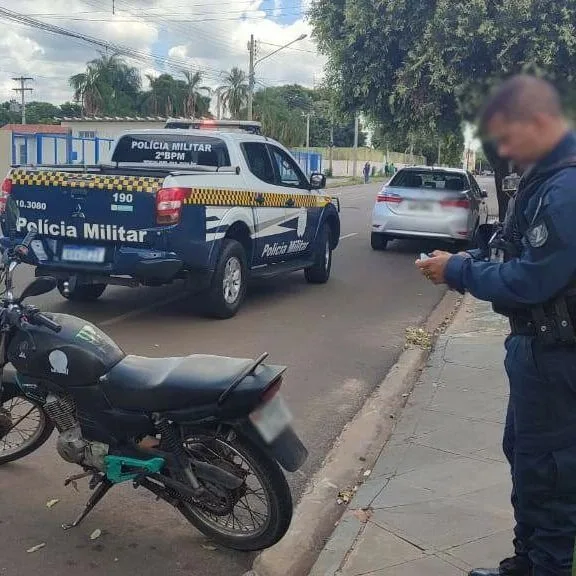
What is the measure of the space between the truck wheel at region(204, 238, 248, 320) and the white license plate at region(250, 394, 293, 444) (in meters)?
4.59

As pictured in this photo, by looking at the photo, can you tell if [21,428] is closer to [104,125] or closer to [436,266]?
[436,266]

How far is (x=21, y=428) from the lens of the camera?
4270mm

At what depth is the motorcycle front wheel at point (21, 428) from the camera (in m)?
4.09

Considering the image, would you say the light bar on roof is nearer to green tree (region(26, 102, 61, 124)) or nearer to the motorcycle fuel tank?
the motorcycle fuel tank

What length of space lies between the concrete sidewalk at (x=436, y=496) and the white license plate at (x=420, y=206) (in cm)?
793

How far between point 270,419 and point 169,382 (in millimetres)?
456

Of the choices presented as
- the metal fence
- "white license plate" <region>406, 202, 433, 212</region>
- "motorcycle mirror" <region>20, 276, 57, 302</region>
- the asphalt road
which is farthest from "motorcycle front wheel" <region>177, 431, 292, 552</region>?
the metal fence

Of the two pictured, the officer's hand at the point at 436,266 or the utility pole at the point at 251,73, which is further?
the utility pole at the point at 251,73

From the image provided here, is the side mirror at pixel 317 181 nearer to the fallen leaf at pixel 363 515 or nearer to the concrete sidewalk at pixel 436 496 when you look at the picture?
the concrete sidewalk at pixel 436 496

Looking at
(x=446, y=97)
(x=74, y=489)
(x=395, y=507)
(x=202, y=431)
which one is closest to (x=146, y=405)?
(x=202, y=431)

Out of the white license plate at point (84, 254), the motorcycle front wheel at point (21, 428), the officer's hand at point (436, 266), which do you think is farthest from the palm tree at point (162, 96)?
the officer's hand at point (436, 266)

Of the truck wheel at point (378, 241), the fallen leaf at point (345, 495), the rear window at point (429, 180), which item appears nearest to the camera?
the fallen leaf at point (345, 495)

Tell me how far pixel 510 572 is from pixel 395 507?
0.88 m

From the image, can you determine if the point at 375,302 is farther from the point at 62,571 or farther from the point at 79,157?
the point at 79,157
